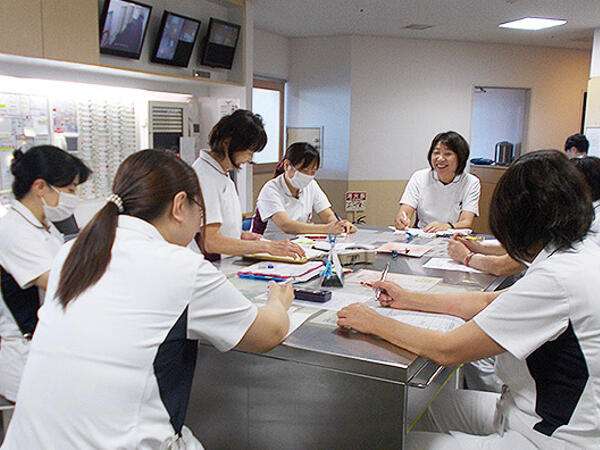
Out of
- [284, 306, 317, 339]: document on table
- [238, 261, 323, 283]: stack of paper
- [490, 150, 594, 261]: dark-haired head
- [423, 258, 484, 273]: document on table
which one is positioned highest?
[490, 150, 594, 261]: dark-haired head

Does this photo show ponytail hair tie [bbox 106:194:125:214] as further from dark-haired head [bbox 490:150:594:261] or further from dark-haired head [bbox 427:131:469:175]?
dark-haired head [bbox 427:131:469:175]

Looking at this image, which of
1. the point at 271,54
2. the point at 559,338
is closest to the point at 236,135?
the point at 559,338

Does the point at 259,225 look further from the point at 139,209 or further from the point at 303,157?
the point at 139,209

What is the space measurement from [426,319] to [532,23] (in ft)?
18.0

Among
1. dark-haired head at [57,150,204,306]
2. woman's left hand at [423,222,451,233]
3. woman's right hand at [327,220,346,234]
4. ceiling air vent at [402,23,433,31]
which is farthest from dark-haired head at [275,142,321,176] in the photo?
ceiling air vent at [402,23,433,31]

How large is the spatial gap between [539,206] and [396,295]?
2.10 feet

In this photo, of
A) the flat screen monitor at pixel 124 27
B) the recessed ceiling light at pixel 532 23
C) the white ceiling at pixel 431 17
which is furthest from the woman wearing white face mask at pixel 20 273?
the recessed ceiling light at pixel 532 23

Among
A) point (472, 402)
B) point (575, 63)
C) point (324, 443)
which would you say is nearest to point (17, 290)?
point (324, 443)

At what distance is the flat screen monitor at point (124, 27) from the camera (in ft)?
11.9

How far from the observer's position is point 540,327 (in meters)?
1.36

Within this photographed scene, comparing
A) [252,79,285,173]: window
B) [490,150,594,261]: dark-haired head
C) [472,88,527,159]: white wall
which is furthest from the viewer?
[472,88,527,159]: white wall

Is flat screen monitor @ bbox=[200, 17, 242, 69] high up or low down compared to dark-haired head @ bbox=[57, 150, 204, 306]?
up

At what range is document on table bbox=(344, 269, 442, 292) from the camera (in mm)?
2201

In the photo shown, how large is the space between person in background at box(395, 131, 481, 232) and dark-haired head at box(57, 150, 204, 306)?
2.49 m
